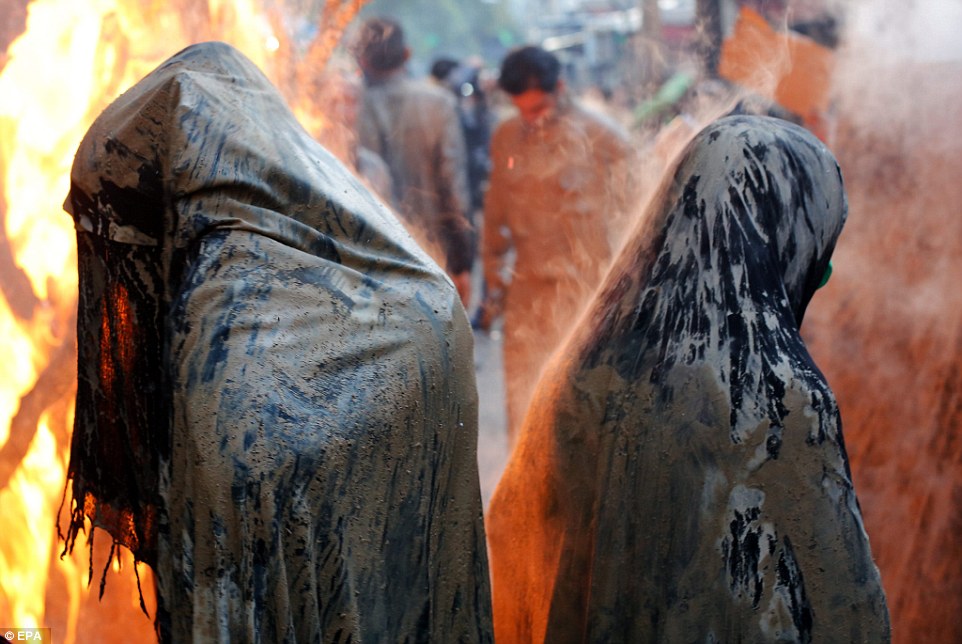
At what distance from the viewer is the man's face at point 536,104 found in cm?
508

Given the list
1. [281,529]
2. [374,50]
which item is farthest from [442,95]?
[281,529]

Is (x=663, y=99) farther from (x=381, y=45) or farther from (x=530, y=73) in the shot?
(x=530, y=73)

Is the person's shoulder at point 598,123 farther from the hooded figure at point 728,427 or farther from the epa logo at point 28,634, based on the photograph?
the epa logo at point 28,634

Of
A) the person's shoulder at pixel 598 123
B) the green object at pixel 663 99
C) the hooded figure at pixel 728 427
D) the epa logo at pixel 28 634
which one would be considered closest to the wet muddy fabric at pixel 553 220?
the person's shoulder at pixel 598 123

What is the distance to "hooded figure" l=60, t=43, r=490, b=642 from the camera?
61.1 inches

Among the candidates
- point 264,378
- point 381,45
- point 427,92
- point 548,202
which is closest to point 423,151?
point 427,92

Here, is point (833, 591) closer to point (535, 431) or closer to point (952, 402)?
point (535, 431)

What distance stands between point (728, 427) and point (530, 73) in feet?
11.5

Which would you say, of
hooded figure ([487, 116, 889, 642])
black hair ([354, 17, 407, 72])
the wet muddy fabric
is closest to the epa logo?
hooded figure ([487, 116, 889, 642])

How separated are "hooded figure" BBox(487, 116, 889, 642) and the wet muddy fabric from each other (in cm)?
271

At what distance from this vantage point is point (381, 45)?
649 centimetres

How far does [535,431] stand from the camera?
2363mm

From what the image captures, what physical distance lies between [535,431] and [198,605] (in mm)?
1015

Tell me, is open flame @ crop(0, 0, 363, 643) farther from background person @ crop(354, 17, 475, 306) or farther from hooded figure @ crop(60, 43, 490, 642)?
background person @ crop(354, 17, 475, 306)
